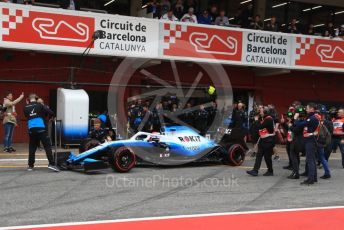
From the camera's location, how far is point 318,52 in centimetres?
1969

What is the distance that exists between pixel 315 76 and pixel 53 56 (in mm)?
11878

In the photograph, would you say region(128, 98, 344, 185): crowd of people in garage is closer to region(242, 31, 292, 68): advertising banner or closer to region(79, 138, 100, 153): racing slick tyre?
region(242, 31, 292, 68): advertising banner

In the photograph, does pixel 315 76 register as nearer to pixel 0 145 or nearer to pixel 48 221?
pixel 0 145

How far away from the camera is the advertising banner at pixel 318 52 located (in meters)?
19.3

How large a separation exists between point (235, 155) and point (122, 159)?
316cm

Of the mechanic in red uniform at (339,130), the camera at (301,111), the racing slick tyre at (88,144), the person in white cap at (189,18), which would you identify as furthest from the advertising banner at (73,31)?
the camera at (301,111)

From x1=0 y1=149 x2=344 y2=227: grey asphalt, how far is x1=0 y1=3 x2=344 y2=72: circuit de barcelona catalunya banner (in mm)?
5473

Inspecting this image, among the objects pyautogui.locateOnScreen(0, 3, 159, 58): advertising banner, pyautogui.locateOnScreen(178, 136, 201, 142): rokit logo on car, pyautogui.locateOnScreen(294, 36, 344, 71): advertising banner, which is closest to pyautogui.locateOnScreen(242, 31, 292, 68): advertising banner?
pyautogui.locateOnScreen(294, 36, 344, 71): advertising banner

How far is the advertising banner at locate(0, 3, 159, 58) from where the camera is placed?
14555mm

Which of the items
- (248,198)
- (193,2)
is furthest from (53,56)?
(248,198)

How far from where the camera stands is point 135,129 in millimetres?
15242

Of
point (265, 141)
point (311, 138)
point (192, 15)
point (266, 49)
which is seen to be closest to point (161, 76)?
point (192, 15)

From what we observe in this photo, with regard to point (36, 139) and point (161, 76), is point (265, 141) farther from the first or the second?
point (161, 76)

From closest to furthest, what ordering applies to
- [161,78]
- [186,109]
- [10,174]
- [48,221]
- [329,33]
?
1. [48,221]
2. [10,174]
3. [186,109]
4. [161,78]
5. [329,33]
